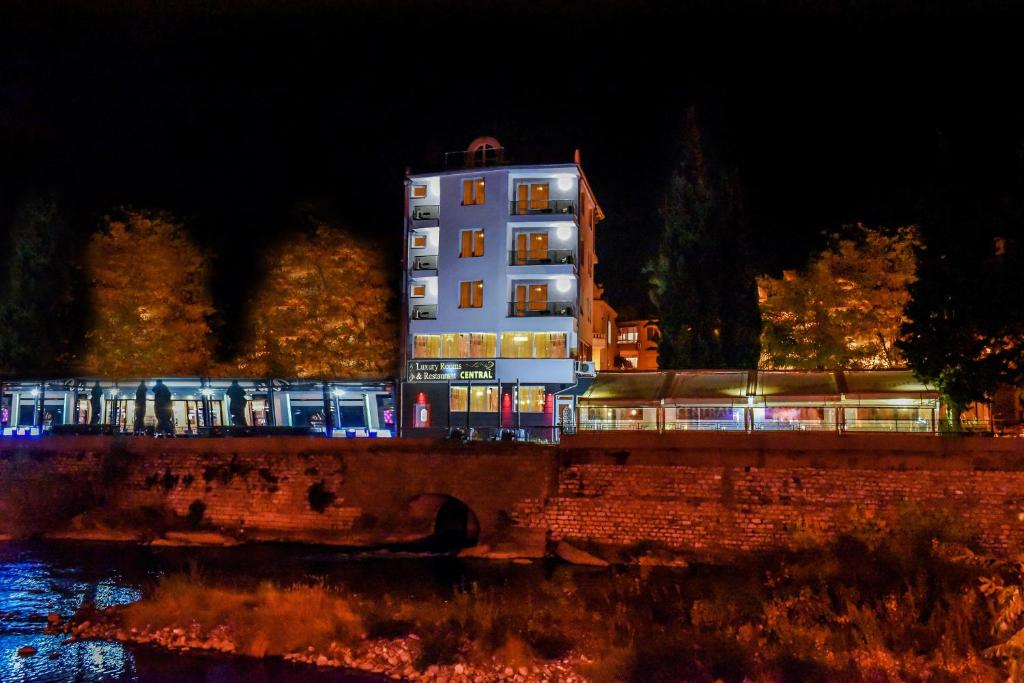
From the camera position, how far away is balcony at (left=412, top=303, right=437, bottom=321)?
44.9m

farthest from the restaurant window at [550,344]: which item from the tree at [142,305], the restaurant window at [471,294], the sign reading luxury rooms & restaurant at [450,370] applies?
the tree at [142,305]

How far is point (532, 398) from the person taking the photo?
142ft

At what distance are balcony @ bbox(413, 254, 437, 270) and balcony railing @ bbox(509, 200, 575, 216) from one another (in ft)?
16.2

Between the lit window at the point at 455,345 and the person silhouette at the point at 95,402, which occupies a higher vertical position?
the lit window at the point at 455,345

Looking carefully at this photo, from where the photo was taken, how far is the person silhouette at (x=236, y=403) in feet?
139

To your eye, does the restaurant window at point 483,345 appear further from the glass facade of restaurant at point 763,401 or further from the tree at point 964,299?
the tree at point 964,299

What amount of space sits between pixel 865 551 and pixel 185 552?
2191 centimetres

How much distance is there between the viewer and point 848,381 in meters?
33.5

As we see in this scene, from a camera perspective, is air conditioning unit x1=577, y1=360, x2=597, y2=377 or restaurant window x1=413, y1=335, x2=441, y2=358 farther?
restaurant window x1=413, y1=335, x2=441, y2=358

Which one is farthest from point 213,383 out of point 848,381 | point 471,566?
point 848,381

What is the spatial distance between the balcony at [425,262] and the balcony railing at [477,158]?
5289mm

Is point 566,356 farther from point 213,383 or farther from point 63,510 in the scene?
point 63,510

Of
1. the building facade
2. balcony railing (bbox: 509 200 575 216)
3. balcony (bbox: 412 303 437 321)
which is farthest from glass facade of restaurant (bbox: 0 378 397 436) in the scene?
the building facade

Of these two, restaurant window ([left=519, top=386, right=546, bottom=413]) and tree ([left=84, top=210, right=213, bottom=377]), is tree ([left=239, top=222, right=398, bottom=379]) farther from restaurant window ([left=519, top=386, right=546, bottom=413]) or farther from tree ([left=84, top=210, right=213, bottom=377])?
restaurant window ([left=519, top=386, right=546, bottom=413])
